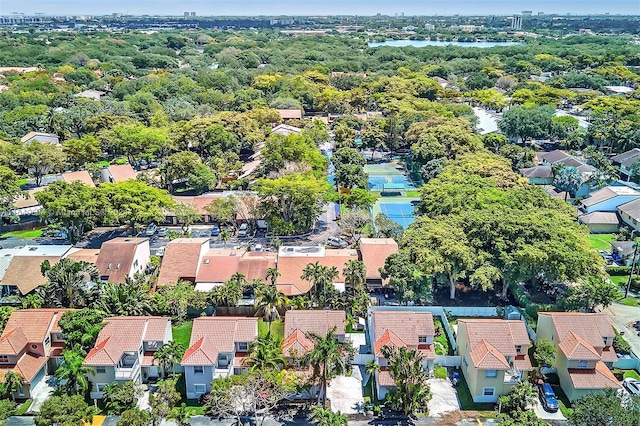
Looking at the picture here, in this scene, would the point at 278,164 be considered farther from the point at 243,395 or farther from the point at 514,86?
the point at 514,86

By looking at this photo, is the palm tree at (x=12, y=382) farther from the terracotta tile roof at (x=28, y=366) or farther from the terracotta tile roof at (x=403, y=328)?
the terracotta tile roof at (x=403, y=328)

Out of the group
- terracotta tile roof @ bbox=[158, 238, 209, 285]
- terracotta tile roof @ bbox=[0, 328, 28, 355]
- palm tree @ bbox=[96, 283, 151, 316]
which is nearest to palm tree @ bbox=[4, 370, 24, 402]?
terracotta tile roof @ bbox=[0, 328, 28, 355]

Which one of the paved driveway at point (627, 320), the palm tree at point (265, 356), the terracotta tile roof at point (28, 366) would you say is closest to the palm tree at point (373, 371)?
the palm tree at point (265, 356)

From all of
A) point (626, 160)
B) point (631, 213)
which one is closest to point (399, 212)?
point (631, 213)

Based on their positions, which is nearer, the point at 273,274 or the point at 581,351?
the point at 581,351

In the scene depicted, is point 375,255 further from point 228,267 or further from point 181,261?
point 181,261

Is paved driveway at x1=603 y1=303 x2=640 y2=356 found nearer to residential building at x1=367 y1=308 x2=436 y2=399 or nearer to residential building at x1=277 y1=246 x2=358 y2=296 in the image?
residential building at x1=367 y1=308 x2=436 y2=399
